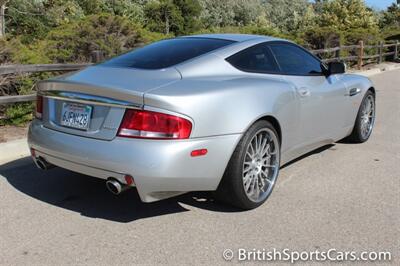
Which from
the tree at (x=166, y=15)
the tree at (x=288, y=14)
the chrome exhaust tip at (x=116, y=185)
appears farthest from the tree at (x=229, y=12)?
the chrome exhaust tip at (x=116, y=185)

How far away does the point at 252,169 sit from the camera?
170 inches

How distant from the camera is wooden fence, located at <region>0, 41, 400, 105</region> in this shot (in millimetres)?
7059

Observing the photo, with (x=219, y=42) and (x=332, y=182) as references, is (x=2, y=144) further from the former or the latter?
(x=332, y=182)

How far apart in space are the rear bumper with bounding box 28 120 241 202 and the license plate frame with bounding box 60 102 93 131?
0.31 feet

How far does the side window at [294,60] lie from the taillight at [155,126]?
1688mm

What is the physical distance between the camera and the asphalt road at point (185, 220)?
3.54 meters

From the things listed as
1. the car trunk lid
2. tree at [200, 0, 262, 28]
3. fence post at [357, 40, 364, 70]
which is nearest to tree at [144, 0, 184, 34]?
tree at [200, 0, 262, 28]

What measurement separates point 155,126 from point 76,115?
2.47ft

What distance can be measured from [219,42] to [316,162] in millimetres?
1957

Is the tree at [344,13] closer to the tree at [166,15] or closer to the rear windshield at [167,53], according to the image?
the tree at [166,15]

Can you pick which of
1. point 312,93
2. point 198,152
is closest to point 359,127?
point 312,93

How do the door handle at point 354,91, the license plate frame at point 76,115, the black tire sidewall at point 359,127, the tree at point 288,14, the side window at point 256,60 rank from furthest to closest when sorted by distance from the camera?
1. the tree at point 288,14
2. the black tire sidewall at point 359,127
3. the door handle at point 354,91
4. the side window at point 256,60
5. the license plate frame at point 76,115

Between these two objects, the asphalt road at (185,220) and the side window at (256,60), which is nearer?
the asphalt road at (185,220)

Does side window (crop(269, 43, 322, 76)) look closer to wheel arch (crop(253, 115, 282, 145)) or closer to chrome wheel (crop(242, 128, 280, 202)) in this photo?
wheel arch (crop(253, 115, 282, 145))
